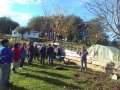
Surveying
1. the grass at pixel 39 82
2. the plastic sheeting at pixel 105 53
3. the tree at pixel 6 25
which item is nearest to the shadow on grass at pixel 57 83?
the grass at pixel 39 82

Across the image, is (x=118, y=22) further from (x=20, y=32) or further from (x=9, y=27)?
(x=9, y=27)

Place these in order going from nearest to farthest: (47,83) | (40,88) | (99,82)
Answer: (40,88) → (47,83) → (99,82)

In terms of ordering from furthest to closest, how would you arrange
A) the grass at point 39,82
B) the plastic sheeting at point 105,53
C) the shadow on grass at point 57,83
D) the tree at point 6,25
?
the tree at point 6,25 → the plastic sheeting at point 105,53 → the shadow on grass at point 57,83 → the grass at point 39,82

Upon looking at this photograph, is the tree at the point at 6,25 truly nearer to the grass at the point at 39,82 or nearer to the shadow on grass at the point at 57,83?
the grass at the point at 39,82

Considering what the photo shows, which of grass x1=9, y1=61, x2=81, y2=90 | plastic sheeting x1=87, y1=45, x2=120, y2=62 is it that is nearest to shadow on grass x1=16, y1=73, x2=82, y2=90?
grass x1=9, y1=61, x2=81, y2=90

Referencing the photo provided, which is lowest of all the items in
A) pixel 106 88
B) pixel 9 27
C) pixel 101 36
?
pixel 106 88

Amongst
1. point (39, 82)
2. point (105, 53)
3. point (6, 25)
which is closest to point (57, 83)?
point (39, 82)

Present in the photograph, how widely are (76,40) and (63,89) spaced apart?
5238cm

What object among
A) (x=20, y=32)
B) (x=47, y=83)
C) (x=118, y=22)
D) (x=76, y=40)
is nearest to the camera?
(x=118, y=22)

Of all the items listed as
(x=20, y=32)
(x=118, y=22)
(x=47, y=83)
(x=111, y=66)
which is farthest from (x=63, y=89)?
(x=20, y=32)

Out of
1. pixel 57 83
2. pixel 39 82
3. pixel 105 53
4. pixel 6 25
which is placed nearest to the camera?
pixel 39 82

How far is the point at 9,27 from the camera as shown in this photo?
9325 centimetres

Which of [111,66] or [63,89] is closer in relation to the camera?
[63,89]

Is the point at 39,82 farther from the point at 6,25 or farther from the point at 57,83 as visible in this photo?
the point at 6,25
